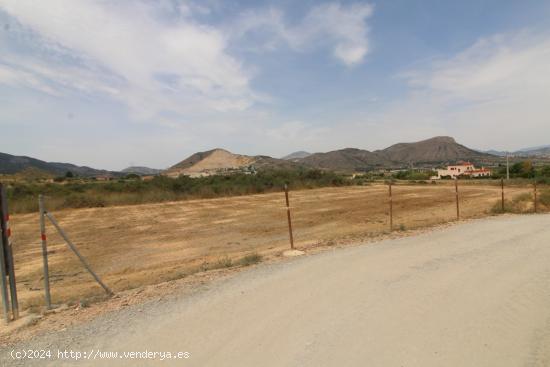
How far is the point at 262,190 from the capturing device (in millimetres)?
48312

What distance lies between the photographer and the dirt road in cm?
397

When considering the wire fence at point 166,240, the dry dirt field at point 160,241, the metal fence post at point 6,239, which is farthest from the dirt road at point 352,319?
the dry dirt field at point 160,241

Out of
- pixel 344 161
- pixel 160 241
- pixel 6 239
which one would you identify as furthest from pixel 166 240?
pixel 344 161

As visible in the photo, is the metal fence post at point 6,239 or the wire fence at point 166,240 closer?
the metal fence post at point 6,239

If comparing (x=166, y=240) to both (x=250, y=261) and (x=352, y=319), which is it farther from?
(x=352, y=319)

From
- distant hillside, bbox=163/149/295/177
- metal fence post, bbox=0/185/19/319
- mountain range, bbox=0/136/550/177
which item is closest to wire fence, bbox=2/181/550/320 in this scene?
metal fence post, bbox=0/185/19/319

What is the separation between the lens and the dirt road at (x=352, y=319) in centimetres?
397

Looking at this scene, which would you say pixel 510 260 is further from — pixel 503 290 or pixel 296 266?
pixel 296 266

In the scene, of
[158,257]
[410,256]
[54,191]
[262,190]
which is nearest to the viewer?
[410,256]

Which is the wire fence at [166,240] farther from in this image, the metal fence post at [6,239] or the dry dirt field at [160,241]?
the metal fence post at [6,239]

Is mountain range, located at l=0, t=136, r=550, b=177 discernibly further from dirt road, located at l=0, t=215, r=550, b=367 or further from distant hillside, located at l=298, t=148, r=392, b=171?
dirt road, located at l=0, t=215, r=550, b=367

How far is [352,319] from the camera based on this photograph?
4867mm

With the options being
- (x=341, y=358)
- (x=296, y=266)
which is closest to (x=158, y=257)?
(x=296, y=266)

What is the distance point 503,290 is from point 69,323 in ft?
22.8
